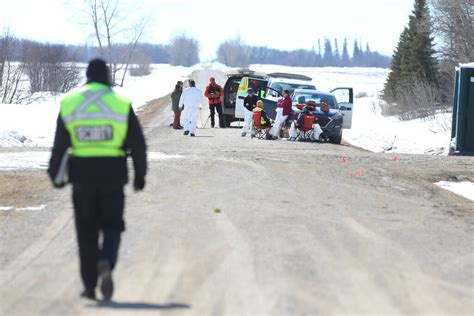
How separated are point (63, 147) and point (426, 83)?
50.3 meters

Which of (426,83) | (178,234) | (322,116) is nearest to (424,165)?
(322,116)

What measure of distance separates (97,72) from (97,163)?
735 millimetres

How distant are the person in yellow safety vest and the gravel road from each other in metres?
0.34

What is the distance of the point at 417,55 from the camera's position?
2388 inches

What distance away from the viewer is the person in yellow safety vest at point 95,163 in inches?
291

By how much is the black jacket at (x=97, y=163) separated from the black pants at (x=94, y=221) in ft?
0.21

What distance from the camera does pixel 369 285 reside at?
8086 mm

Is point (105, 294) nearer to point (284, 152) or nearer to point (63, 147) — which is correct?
point (63, 147)

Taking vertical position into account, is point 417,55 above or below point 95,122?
below

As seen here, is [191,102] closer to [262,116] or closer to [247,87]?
[262,116]

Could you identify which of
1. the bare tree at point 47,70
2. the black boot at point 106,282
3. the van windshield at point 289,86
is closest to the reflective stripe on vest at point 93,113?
the black boot at point 106,282

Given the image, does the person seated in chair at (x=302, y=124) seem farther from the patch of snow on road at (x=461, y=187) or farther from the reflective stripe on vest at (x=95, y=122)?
the reflective stripe on vest at (x=95, y=122)

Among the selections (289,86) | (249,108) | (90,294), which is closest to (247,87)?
(289,86)

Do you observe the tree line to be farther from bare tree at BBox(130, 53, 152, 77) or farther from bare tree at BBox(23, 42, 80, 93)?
bare tree at BBox(130, 53, 152, 77)
